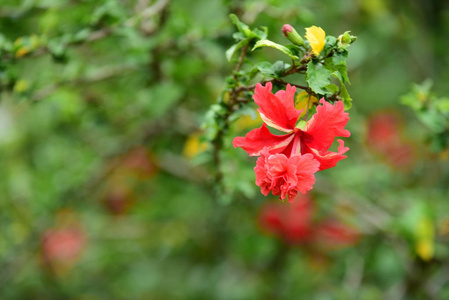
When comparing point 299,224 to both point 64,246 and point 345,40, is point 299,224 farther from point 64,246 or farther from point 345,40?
point 345,40

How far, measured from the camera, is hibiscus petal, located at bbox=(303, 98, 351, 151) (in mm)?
817

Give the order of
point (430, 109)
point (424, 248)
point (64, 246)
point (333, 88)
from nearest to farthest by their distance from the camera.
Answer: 1. point (333, 88)
2. point (430, 109)
3. point (424, 248)
4. point (64, 246)

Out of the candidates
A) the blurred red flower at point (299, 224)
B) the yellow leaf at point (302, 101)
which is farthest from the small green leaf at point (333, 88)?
the blurred red flower at point (299, 224)

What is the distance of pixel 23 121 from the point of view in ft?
10.3

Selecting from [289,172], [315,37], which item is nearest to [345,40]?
[315,37]

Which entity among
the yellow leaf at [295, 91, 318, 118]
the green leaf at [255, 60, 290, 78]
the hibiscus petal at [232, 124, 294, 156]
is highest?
the green leaf at [255, 60, 290, 78]

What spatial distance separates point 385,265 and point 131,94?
1.36m

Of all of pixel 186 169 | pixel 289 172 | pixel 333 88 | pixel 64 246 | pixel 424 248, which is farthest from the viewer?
pixel 64 246

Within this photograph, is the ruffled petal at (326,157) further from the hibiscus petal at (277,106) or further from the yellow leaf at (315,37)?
the yellow leaf at (315,37)

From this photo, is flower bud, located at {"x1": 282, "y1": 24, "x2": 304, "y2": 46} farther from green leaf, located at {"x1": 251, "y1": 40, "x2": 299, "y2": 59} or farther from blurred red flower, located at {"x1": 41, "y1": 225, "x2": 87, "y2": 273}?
blurred red flower, located at {"x1": 41, "y1": 225, "x2": 87, "y2": 273}

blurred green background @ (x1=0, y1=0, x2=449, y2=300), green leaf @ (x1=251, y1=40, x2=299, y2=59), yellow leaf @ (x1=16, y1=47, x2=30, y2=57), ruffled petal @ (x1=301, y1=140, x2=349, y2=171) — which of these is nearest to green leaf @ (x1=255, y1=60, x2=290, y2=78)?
green leaf @ (x1=251, y1=40, x2=299, y2=59)

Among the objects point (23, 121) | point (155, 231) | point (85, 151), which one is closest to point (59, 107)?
point (85, 151)

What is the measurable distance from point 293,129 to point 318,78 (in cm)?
11

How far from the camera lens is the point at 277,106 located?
851mm
